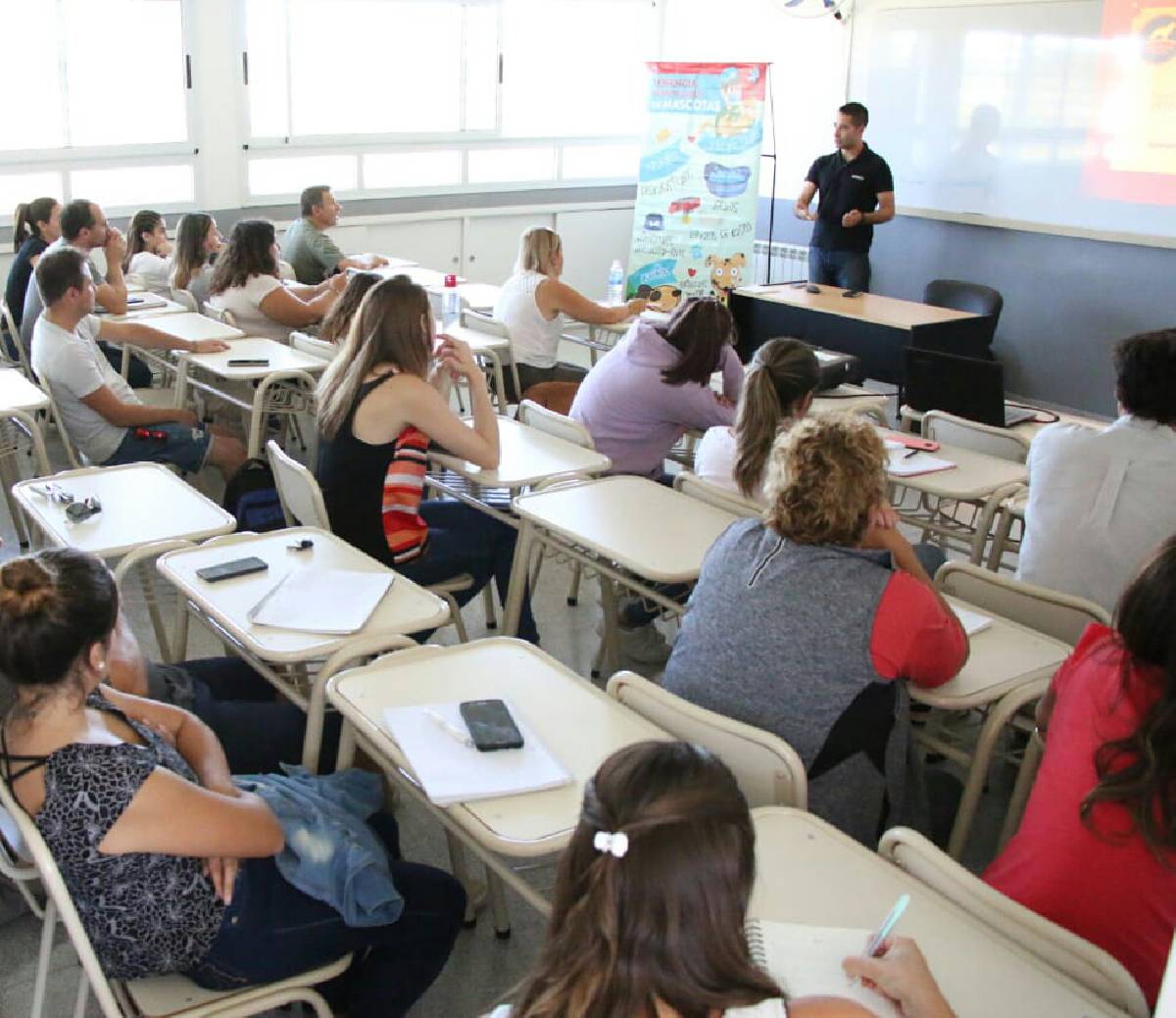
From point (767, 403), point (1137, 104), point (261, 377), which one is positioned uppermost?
point (1137, 104)

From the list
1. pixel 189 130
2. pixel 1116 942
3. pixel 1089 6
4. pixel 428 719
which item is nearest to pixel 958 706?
pixel 1116 942

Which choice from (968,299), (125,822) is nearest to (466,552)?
(125,822)

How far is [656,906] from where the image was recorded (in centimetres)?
111

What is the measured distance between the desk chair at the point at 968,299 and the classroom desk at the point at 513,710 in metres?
4.69

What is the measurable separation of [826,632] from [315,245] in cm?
513

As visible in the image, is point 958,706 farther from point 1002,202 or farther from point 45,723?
point 1002,202

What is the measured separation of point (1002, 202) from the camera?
7.42m

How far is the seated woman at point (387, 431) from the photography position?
327 cm

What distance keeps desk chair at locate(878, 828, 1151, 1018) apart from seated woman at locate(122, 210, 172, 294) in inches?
212

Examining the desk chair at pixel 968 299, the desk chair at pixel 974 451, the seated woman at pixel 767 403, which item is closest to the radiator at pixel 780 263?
the desk chair at pixel 968 299

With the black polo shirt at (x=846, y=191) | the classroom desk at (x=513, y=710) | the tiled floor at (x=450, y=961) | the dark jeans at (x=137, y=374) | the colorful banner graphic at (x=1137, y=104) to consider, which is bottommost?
the tiled floor at (x=450, y=961)

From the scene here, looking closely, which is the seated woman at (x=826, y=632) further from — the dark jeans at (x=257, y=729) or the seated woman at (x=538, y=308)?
the seated woman at (x=538, y=308)

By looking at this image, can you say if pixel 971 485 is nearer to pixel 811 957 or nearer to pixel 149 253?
pixel 811 957

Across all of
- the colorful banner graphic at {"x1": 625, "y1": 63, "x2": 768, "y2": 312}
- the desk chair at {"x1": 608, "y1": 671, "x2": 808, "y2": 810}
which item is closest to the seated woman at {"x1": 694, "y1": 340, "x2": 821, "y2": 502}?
the desk chair at {"x1": 608, "y1": 671, "x2": 808, "y2": 810}
